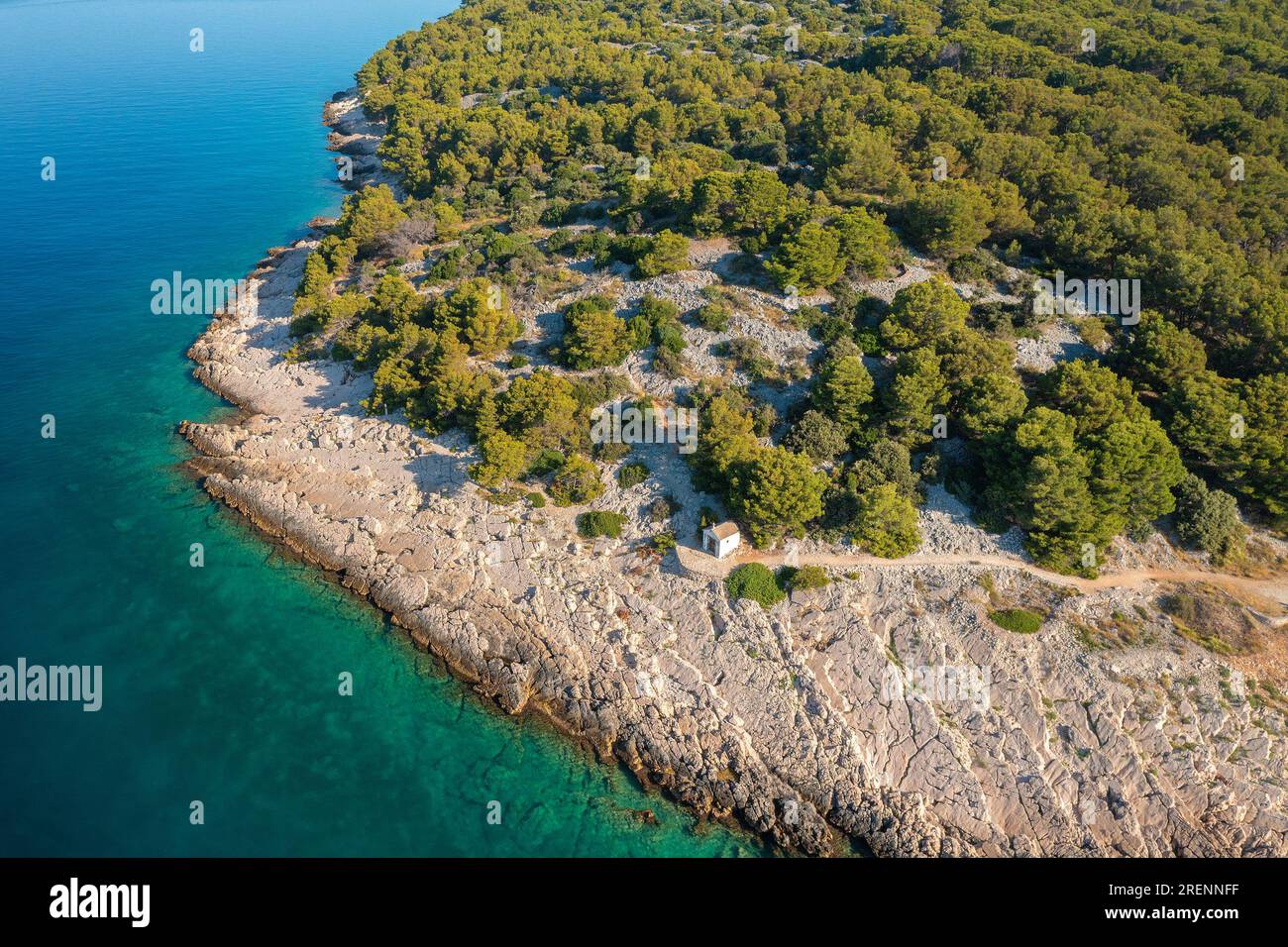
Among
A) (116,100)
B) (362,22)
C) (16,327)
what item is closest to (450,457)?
(16,327)

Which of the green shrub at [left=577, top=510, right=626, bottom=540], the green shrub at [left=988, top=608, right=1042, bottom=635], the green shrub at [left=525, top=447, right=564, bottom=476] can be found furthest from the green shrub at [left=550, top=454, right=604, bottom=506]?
the green shrub at [left=988, top=608, right=1042, bottom=635]

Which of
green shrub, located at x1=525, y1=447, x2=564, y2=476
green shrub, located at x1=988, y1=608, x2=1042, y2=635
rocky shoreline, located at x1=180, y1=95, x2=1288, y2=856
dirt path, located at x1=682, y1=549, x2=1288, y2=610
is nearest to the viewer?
rocky shoreline, located at x1=180, y1=95, x2=1288, y2=856

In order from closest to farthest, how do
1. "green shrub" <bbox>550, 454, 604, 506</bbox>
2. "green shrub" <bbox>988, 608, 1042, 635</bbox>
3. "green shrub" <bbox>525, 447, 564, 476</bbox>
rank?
"green shrub" <bbox>988, 608, 1042, 635</bbox> < "green shrub" <bbox>550, 454, 604, 506</bbox> < "green shrub" <bbox>525, 447, 564, 476</bbox>

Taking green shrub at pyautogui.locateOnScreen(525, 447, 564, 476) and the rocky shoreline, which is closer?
the rocky shoreline

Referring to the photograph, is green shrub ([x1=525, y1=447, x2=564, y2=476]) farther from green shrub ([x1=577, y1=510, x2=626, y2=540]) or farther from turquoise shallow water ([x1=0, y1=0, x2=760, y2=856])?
turquoise shallow water ([x1=0, y1=0, x2=760, y2=856])

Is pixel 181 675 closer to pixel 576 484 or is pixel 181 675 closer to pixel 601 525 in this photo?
pixel 576 484

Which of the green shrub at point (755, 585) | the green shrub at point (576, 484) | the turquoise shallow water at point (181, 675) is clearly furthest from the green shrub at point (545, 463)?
the green shrub at point (755, 585)
